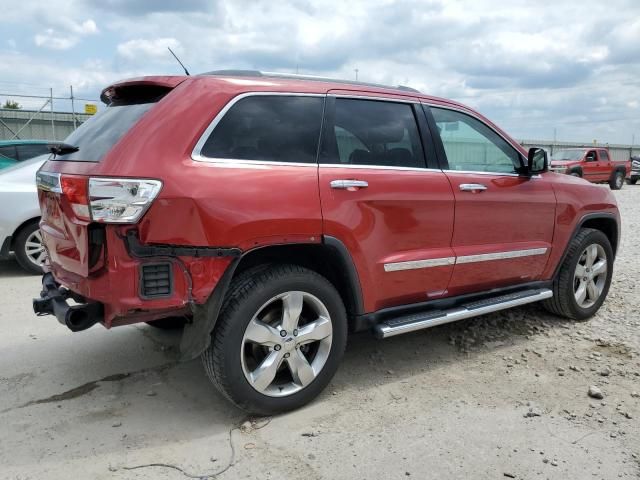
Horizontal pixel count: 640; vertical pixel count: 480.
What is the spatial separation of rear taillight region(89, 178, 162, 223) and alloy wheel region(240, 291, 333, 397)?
2.86 feet

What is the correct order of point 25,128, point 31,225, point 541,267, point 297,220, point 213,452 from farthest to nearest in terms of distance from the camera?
point 25,128 → point 31,225 → point 541,267 → point 297,220 → point 213,452

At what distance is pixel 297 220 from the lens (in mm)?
3119

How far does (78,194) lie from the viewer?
280 cm

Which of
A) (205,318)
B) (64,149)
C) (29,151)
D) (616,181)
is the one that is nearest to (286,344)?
(205,318)

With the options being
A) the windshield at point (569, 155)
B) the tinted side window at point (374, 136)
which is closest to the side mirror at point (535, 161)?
the tinted side window at point (374, 136)

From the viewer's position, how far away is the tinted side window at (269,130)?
3.04 metres

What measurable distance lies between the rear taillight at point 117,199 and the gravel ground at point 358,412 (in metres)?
1.26

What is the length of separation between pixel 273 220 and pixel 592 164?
865 inches

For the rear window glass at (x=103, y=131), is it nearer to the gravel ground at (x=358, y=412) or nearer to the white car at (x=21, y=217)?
the gravel ground at (x=358, y=412)

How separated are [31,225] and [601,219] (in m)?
6.25

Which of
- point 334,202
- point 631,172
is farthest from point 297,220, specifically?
point 631,172

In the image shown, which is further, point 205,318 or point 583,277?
point 583,277

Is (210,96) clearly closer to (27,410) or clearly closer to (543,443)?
(27,410)

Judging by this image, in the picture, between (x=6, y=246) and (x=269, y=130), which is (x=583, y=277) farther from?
(x=6, y=246)
